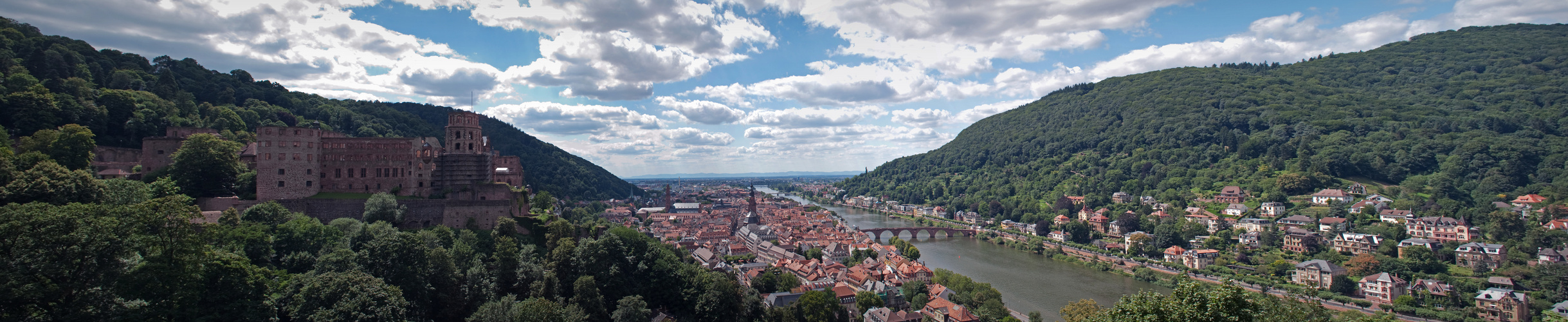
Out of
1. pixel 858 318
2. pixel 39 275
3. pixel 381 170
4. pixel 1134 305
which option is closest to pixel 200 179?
pixel 381 170

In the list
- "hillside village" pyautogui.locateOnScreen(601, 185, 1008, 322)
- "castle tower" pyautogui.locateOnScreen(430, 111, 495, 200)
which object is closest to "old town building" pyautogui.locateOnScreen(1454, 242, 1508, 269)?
"hillside village" pyautogui.locateOnScreen(601, 185, 1008, 322)

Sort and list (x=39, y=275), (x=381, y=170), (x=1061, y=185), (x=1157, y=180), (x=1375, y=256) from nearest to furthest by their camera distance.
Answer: (x=39, y=275)
(x=381, y=170)
(x=1375, y=256)
(x=1157, y=180)
(x=1061, y=185)

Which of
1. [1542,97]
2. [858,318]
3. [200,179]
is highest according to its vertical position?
[1542,97]

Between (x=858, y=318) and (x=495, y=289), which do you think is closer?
(x=495, y=289)

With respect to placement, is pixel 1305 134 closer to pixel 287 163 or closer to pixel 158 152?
pixel 287 163

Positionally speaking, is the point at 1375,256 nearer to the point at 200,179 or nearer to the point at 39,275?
the point at 39,275

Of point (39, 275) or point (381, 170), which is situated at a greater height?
point (381, 170)

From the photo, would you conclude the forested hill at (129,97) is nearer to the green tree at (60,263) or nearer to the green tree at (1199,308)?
the green tree at (60,263)
